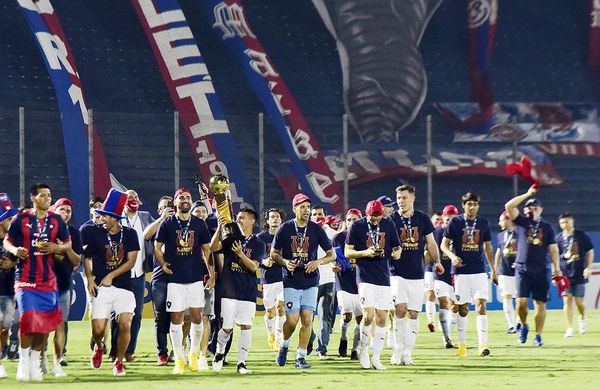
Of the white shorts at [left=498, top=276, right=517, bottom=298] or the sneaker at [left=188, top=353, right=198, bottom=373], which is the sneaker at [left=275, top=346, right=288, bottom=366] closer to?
the sneaker at [left=188, top=353, right=198, bottom=373]

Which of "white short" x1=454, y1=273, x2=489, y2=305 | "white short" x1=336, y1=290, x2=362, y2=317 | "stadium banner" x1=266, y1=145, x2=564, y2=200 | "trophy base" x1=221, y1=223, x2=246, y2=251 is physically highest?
"stadium banner" x1=266, y1=145, x2=564, y2=200

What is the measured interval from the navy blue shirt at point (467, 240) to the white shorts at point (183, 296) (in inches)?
190

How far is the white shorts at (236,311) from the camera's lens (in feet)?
56.7

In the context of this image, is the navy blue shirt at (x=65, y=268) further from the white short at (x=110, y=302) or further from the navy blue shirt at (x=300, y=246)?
the navy blue shirt at (x=300, y=246)

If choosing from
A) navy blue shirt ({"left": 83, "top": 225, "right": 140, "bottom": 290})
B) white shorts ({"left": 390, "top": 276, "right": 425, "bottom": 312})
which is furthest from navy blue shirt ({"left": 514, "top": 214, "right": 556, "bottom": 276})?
navy blue shirt ({"left": 83, "top": 225, "right": 140, "bottom": 290})

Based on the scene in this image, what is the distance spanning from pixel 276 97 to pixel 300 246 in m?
19.8

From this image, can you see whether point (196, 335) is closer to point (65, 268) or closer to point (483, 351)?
point (65, 268)

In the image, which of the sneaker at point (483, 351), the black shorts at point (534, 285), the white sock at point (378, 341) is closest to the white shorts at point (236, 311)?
the white sock at point (378, 341)

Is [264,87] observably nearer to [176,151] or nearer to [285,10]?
[285,10]

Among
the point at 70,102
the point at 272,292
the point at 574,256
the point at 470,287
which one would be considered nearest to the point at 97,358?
the point at 272,292

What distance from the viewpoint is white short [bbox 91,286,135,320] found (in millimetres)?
16734

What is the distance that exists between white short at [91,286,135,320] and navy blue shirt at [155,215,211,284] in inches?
25.4

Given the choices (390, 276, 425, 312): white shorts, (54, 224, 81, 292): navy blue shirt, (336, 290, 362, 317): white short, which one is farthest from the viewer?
(336, 290, 362, 317): white short

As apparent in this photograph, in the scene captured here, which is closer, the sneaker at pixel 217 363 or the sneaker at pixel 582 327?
the sneaker at pixel 217 363
